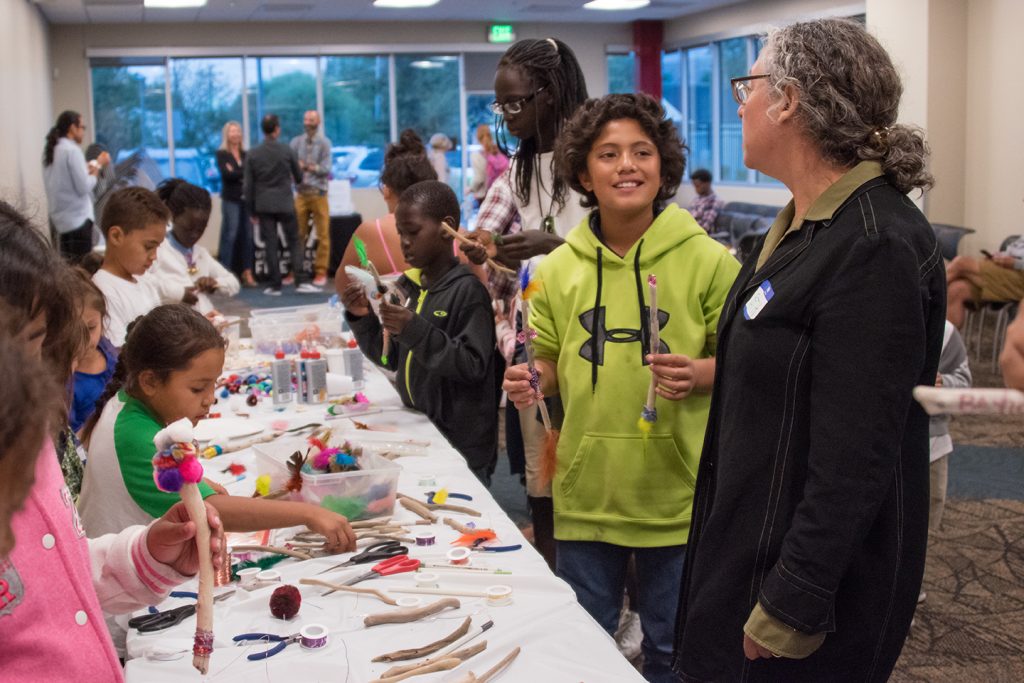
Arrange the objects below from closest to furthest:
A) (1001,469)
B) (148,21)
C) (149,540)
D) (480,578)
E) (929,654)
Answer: (149,540), (480,578), (929,654), (1001,469), (148,21)

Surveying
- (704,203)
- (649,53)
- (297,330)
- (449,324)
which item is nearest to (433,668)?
(449,324)

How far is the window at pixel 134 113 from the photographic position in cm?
1434

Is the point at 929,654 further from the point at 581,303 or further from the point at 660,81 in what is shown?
the point at 660,81

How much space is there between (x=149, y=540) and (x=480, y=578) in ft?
2.28

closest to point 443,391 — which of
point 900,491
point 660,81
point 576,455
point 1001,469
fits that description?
point 576,455

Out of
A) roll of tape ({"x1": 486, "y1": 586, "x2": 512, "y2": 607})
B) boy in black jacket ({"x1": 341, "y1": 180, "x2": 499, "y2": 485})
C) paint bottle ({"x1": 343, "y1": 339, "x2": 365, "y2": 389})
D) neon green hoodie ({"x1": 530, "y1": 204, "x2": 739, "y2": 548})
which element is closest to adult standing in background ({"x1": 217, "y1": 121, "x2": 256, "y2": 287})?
paint bottle ({"x1": 343, "y1": 339, "x2": 365, "y2": 389})

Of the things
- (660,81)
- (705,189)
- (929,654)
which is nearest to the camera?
(929,654)

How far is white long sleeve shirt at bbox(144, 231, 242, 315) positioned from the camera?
4.67 m

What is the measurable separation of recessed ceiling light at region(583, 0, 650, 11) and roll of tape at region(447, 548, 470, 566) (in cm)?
1182

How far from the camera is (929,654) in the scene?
309 cm

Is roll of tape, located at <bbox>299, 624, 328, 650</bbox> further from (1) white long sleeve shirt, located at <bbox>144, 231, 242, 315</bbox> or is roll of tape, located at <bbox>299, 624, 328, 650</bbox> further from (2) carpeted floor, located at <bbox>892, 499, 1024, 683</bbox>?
(1) white long sleeve shirt, located at <bbox>144, 231, 242, 315</bbox>

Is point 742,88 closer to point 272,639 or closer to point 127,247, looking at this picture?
point 272,639

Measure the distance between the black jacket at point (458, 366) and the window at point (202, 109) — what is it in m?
12.3

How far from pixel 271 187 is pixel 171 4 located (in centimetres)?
246
